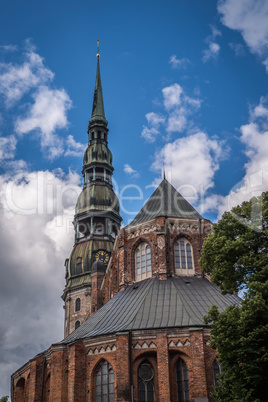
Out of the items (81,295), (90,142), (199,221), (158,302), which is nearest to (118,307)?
(158,302)

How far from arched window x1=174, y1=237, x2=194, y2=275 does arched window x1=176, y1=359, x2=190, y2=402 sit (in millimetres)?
8001

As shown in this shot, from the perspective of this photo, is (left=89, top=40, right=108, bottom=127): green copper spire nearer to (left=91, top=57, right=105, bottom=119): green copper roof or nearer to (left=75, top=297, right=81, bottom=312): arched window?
(left=91, top=57, right=105, bottom=119): green copper roof

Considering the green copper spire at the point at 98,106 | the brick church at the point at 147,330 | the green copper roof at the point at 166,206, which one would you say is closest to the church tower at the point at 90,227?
the green copper spire at the point at 98,106

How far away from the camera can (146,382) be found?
2673 centimetres

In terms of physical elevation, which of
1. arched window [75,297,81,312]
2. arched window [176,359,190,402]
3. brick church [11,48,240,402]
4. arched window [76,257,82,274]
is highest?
arched window [76,257,82,274]

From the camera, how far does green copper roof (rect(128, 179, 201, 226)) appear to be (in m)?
36.5

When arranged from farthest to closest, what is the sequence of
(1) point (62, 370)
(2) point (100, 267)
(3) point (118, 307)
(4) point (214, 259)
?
(2) point (100, 267) < (3) point (118, 307) < (1) point (62, 370) < (4) point (214, 259)

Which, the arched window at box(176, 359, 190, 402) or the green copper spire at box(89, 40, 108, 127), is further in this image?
the green copper spire at box(89, 40, 108, 127)

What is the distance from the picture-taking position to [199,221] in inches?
1400

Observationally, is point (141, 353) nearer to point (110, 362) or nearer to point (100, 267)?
point (110, 362)

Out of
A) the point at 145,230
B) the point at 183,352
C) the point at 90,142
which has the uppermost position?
the point at 90,142

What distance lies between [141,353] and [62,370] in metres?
5.19

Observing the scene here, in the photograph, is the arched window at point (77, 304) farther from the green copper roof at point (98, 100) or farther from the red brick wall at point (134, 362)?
the red brick wall at point (134, 362)

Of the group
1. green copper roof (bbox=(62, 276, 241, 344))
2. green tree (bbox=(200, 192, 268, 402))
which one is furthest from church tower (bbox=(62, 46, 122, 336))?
green tree (bbox=(200, 192, 268, 402))
